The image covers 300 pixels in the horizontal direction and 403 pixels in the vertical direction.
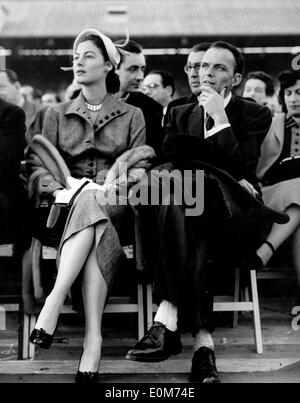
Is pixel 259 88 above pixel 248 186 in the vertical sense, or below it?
above

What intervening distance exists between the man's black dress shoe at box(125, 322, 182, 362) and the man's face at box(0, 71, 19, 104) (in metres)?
2.25

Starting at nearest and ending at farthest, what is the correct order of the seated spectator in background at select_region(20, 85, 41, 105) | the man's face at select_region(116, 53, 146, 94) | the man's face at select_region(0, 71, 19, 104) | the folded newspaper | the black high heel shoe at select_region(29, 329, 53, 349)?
1. the black high heel shoe at select_region(29, 329, 53, 349)
2. the folded newspaper
3. the man's face at select_region(116, 53, 146, 94)
4. the man's face at select_region(0, 71, 19, 104)
5. the seated spectator in background at select_region(20, 85, 41, 105)

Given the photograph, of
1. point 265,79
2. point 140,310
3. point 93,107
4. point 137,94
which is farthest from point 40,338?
point 265,79

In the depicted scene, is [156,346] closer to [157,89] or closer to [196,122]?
[196,122]

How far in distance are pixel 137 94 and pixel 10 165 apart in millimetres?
1137

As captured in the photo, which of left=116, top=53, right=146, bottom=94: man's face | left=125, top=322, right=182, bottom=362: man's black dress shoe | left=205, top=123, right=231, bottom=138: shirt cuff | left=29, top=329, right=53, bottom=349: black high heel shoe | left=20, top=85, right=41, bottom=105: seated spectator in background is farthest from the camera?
left=20, top=85, right=41, bottom=105: seated spectator in background

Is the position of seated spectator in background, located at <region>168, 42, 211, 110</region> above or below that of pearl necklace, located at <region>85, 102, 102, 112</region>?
above

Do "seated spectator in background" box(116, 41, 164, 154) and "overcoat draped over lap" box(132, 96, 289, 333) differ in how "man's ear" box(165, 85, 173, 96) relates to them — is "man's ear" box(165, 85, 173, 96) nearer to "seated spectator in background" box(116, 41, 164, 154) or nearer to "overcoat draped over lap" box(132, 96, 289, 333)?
"seated spectator in background" box(116, 41, 164, 154)

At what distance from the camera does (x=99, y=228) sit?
3123mm

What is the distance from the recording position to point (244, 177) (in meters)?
3.53

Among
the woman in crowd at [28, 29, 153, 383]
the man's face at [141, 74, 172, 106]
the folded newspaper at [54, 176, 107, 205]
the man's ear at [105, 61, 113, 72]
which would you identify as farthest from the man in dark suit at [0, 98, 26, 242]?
the man's face at [141, 74, 172, 106]

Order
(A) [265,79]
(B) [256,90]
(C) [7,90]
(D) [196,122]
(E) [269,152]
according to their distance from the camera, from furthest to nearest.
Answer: (A) [265,79], (B) [256,90], (C) [7,90], (E) [269,152], (D) [196,122]

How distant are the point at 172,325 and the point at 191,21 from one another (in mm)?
4081

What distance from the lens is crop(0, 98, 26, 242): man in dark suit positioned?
3541 mm
